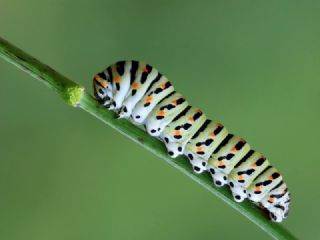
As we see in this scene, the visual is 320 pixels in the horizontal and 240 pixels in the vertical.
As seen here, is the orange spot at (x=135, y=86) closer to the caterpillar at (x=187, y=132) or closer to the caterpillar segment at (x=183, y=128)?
the caterpillar at (x=187, y=132)

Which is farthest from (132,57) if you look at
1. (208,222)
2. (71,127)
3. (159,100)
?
(159,100)

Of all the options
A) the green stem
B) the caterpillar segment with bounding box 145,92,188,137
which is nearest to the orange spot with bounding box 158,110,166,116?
the caterpillar segment with bounding box 145,92,188,137

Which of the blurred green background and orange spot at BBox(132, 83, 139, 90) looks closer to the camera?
orange spot at BBox(132, 83, 139, 90)

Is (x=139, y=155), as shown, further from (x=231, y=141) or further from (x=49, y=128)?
(x=231, y=141)

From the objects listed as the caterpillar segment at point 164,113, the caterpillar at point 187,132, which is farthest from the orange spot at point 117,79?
the caterpillar segment at point 164,113

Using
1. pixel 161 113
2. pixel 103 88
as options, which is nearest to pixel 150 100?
pixel 161 113

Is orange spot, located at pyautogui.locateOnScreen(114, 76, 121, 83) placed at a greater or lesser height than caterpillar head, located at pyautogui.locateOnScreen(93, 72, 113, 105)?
greater

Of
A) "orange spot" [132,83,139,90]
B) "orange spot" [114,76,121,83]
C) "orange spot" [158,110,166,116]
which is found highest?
"orange spot" [132,83,139,90]

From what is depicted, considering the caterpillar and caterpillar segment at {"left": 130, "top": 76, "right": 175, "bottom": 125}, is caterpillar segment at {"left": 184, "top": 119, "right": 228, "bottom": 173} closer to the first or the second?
the caterpillar
